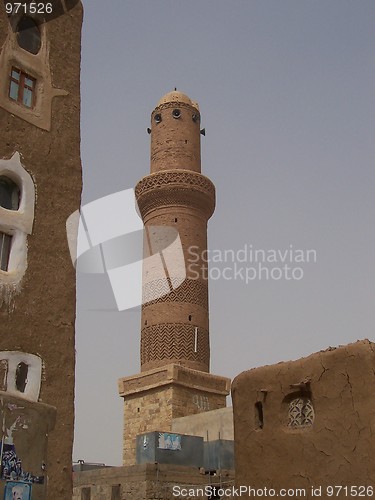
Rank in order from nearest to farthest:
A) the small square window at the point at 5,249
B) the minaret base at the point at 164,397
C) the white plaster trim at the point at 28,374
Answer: the white plaster trim at the point at 28,374 → the small square window at the point at 5,249 → the minaret base at the point at 164,397

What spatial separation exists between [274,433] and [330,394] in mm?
1500

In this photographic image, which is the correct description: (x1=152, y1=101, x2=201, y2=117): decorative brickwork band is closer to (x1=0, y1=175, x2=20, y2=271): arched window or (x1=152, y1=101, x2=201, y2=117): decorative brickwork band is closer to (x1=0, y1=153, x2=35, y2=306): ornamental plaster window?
(x1=0, y1=153, x2=35, y2=306): ornamental plaster window

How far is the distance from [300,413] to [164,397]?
10.1 meters

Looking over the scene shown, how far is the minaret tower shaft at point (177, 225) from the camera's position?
21.7 m

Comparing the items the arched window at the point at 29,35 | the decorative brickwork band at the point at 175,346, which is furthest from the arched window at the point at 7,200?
the decorative brickwork band at the point at 175,346

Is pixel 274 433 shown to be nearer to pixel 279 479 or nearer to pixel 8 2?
pixel 279 479

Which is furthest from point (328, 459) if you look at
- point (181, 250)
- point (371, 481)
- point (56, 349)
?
point (181, 250)

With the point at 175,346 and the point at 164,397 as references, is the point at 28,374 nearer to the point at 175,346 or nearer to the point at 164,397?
the point at 164,397

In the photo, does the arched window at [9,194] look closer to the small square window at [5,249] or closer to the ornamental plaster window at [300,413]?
the small square window at [5,249]

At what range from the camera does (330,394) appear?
1006 cm

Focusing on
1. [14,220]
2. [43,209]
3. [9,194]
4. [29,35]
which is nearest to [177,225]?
[29,35]

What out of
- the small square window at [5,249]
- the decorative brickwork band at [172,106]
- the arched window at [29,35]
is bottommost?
the small square window at [5,249]

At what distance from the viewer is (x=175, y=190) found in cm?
2347

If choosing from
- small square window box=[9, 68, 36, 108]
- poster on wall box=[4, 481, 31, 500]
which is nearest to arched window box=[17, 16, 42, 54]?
small square window box=[9, 68, 36, 108]
